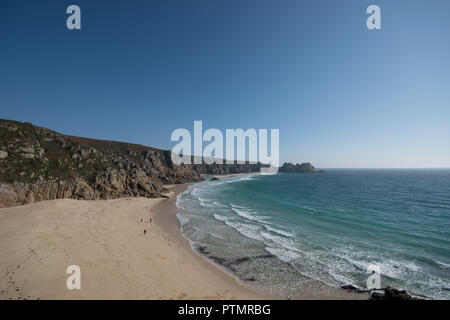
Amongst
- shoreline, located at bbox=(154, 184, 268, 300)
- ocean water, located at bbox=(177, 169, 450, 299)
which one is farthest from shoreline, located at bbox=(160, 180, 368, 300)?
ocean water, located at bbox=(177, 169, 450, 299)

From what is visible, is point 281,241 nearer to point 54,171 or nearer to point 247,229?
point 247,229

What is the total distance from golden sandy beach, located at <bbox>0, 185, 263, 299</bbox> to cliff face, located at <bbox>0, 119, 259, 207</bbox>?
4.58 meters

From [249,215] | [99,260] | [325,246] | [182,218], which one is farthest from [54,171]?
[325,246]

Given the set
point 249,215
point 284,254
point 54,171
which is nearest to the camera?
point 284,254

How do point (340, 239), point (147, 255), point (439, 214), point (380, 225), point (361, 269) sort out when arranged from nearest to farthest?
point (361, 269)
point (147, 255)
point (340, 239)
point (380, 225)
point (439, 214)

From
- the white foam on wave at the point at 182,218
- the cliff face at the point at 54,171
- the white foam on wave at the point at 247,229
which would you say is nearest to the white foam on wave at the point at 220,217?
the white foam on wave at the point at 247,229

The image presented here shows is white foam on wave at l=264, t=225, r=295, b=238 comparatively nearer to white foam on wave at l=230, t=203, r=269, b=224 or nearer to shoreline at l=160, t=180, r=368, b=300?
white foam on wave at l=230, t=203, r=269, b=224

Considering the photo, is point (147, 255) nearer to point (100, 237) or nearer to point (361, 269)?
point (100, 237)

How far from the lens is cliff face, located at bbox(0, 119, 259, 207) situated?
2831cm

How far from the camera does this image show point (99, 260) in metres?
15.2

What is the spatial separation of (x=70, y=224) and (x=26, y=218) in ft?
18.8

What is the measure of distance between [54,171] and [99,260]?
2855 cm
